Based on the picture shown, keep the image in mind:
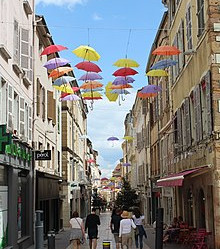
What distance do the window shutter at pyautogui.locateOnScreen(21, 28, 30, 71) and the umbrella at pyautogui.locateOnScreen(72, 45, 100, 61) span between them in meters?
3.44

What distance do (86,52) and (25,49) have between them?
12.5 ft

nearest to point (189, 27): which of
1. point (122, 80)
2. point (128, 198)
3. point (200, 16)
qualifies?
point (200, 16)

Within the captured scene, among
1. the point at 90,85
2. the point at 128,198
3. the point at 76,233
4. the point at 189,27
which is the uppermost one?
the point at 189,27

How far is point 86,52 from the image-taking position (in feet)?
51.9

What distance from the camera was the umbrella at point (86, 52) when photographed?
15750 mm

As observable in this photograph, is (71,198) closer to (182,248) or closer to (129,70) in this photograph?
(182,248)

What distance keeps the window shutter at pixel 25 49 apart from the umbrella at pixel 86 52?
11.3 ft

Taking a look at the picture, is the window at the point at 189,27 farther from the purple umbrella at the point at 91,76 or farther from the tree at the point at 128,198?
the tree at the point at 128,198

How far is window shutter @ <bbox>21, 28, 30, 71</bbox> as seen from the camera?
60.6ft

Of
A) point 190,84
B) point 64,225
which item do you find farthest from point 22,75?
point 64,225

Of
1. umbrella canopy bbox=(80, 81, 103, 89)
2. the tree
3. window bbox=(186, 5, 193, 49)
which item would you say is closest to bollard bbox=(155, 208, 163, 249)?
umbrella canopy bbox=(80, 81, 103, 89)

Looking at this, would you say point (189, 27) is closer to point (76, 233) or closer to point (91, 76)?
point (91, 76)

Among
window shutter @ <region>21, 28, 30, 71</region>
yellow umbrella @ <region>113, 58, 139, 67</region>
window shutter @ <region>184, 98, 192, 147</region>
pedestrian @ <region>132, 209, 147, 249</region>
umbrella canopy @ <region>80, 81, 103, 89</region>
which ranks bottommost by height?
pedestrian @ <region>132, 209, 147, 249</region>

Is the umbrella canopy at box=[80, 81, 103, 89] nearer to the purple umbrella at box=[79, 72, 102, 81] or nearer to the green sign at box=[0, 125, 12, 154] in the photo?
the purple umbrella at box=[79, 72, 102, 81]
